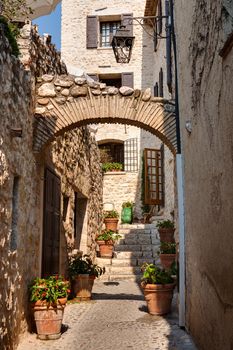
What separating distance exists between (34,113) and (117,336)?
125 inches

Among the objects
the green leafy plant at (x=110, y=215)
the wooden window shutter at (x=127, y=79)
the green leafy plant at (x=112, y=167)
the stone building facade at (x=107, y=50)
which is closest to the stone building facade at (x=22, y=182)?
the green leafy plant at (x=110, y=215)

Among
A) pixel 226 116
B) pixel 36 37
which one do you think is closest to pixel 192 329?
pixel 226 116

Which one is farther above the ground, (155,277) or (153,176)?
(153,176)

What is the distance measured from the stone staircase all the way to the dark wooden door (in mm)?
3153

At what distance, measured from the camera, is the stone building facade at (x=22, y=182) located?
14.4 ft

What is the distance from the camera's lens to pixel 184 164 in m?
5.66

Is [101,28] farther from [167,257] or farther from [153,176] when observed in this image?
[167,257]

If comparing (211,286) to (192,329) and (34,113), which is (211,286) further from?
(34,113)

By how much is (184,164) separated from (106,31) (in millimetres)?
14053

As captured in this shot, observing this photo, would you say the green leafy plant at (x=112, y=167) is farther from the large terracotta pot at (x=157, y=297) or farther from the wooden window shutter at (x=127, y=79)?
the large terracotta pot at (x=157, y=297)

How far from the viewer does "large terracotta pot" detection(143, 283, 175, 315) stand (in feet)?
21.0

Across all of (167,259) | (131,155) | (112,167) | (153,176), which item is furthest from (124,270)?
(131,155)

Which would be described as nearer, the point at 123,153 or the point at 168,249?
the point at 168,249

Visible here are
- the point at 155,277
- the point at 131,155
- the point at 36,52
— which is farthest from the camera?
the point at 131,155
